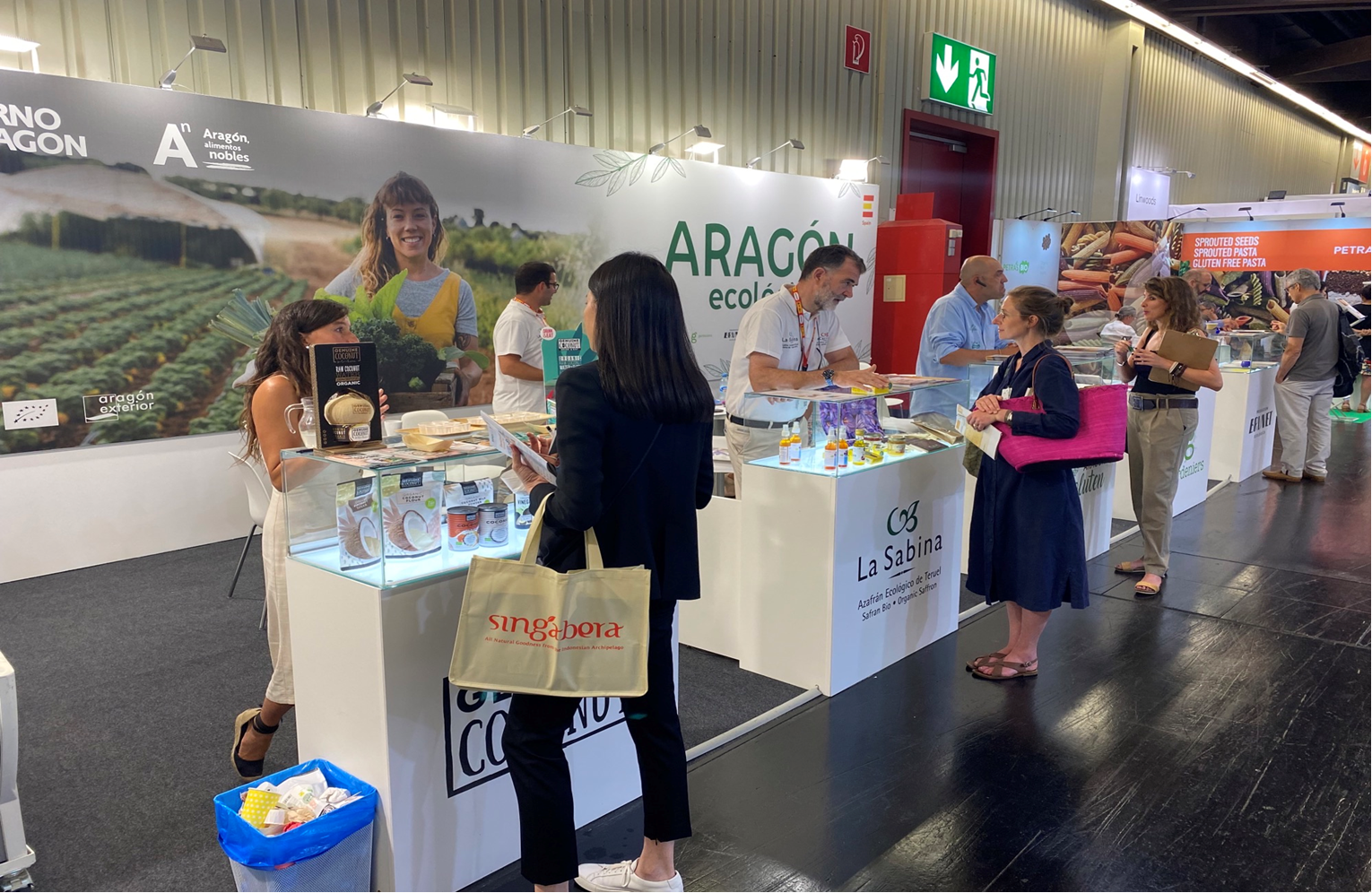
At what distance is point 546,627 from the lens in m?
1.75

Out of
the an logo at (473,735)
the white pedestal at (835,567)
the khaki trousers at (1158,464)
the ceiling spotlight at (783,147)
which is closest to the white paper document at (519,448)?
the an logo at (473,735)

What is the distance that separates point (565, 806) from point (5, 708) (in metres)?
1.21

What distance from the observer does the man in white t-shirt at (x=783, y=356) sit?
3.21 meters

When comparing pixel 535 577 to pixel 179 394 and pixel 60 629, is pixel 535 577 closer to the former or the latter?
pixel 60 629

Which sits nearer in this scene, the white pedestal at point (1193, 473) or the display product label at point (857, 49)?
the white pedestal at point (1193, 473)

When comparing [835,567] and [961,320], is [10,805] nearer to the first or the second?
[835,567]

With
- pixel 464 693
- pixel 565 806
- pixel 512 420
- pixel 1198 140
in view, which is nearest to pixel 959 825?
pixel 565 806

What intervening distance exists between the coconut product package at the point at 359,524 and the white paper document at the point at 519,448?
10.5 inches

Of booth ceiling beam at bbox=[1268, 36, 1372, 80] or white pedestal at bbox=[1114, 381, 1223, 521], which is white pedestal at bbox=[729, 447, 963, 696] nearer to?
white pedestal at bbox=[1114, 381, 1223, 521]

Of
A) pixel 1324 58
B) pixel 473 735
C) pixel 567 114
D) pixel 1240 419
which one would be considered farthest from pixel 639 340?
pixel 1324 58

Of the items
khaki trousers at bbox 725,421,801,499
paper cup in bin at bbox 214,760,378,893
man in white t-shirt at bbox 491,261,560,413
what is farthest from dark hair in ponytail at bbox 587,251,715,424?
man in white t-shirt at bbox 491,261,560,413

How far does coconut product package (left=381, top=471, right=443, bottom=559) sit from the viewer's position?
6.26 ft

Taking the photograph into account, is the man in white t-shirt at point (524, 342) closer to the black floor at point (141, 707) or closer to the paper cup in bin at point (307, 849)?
the black floor at point (141, 707)

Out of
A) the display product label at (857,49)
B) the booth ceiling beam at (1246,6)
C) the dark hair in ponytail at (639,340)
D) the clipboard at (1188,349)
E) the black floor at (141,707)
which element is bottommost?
the black floor at (141,707)
